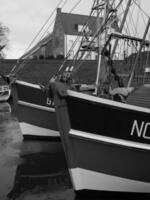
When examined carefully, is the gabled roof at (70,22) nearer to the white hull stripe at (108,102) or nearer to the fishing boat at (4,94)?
the fishing boat at (4,94)

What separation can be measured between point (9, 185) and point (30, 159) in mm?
1858

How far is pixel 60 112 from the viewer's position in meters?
5.49

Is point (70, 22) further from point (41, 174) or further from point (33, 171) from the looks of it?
point (41, 174)

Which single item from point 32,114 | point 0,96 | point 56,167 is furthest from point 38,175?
point 0,96

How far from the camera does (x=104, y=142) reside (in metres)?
5.26

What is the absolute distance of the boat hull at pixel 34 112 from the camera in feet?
33.9

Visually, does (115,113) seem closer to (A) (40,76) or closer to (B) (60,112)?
(B) (60,112)

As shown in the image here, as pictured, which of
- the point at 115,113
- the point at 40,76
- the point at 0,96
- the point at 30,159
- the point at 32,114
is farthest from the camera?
the point at 40,76

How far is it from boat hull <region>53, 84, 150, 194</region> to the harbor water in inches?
22.4

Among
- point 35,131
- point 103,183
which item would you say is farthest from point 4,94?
point 103,183

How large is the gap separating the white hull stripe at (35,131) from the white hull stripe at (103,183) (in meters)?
5.05

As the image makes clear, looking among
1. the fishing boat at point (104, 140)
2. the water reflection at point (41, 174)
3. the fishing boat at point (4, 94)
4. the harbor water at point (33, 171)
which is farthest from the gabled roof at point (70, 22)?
the fishing boat at point (104, 140)

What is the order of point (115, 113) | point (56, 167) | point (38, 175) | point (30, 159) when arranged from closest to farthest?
1. point (115, 113)
2. point (38, 175)
3. point (56, 167)
4. point (30, 159)

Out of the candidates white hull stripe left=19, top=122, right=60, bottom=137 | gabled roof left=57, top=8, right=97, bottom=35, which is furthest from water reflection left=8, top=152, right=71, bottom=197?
gabled roof left=57, top=8, right=97, bottom=35
